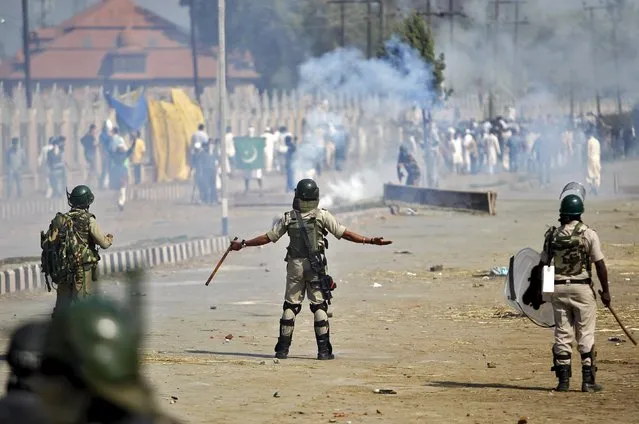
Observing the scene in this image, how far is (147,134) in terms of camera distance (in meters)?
44.0

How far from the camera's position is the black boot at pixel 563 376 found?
10.1 meters

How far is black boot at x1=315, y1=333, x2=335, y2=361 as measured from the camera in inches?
468

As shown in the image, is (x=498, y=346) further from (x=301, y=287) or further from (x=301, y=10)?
(x=301, y=10)

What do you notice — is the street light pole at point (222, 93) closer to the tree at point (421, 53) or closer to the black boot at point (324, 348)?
the black boot at point (324, 348)

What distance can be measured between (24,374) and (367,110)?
50.9 metres

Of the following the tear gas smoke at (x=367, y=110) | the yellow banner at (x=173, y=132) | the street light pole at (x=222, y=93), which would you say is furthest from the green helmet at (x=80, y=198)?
the yellow banner at (x=173, y=132)

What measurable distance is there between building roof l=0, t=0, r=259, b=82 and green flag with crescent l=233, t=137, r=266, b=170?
5056cm

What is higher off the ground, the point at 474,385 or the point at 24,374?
the point at 24,374

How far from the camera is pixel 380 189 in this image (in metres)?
43.4

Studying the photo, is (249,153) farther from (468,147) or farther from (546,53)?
(546,53)

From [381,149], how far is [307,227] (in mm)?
43106

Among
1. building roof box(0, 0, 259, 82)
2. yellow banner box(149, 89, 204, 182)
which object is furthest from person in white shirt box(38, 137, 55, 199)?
building roof box(0, 0, 259, 82)

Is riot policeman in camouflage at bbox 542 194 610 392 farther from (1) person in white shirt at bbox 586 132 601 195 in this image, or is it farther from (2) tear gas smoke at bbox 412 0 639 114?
(2) tear gas smoke at bbox 412 0 639 114

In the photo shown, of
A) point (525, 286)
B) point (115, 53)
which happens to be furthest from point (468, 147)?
point (525, 286)
